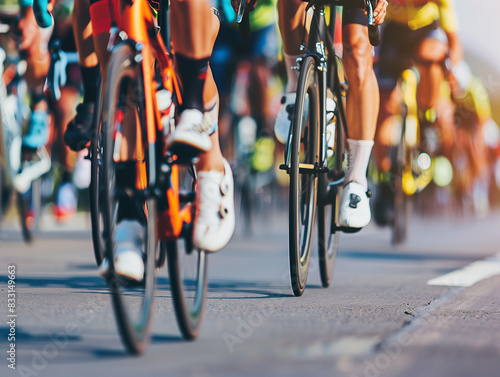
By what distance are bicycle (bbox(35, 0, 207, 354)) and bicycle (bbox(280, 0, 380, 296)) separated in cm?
79

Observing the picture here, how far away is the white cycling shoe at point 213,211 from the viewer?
3662mm

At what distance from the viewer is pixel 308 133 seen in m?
4.89

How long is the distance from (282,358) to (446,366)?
49 centimetres

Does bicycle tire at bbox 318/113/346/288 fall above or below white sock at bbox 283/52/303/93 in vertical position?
below

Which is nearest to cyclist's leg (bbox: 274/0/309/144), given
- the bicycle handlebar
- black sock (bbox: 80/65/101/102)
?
black sock (bbox: 80/65/101/102)

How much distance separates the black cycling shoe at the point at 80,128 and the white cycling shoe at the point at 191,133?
1.27m

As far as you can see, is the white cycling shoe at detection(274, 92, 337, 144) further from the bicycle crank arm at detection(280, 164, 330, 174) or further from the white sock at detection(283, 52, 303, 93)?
the bicycle crank arm at detection(280, 164, 330, 174)

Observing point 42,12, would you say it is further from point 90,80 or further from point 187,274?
point 187,274

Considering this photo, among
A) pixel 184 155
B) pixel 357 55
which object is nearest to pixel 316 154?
pixel 357 55

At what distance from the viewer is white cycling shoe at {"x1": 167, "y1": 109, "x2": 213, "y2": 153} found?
11.3 feet

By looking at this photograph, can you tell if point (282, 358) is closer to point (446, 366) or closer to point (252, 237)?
point (446, 366)

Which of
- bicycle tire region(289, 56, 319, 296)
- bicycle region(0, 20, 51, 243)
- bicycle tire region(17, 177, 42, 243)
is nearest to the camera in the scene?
bicycle tire region(289, 56, 319, 296)

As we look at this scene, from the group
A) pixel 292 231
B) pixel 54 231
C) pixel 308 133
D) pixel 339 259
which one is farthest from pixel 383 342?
pixel 54 231

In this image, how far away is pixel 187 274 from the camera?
368 centimetres
